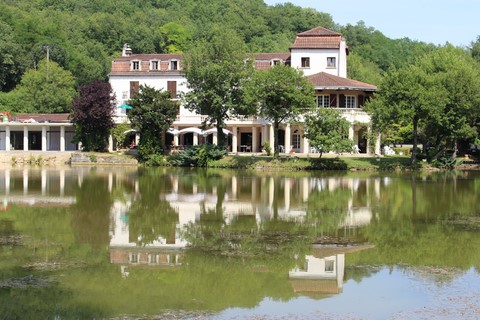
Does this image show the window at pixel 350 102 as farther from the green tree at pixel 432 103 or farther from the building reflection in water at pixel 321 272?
the building reflection in water at pixel 321 272

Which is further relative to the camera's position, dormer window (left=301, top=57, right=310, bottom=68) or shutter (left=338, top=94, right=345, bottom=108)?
dormer window (left=301, top=57, right=310, bottom=68)

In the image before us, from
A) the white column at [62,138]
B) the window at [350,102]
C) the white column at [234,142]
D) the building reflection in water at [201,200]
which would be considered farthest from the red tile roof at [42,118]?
the window at [350,102]

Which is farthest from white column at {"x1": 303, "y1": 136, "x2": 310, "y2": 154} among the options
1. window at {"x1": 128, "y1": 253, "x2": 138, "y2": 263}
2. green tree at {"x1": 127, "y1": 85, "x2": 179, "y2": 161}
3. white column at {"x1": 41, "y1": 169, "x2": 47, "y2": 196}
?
window at {"x1": 128, "y1": 253, "x2": 138, "y2": 263}

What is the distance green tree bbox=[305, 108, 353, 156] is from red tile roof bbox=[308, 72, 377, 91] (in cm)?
651

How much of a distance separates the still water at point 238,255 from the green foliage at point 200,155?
22.7 m

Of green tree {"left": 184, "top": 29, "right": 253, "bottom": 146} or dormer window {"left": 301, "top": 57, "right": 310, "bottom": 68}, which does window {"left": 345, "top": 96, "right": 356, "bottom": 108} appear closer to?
dormer window {"left": 301, "top": 57, "right": 310, "bottom": 68}

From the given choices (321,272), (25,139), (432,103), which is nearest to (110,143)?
(25,139)

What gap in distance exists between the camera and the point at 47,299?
45.0ft

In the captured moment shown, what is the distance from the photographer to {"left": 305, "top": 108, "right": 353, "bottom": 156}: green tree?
5403 cm

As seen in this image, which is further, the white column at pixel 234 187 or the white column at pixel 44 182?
the white column at pixel 44 182

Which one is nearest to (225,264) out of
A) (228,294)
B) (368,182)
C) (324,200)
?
(228,294)

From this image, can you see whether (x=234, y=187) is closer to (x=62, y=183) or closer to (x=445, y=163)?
(x=62, y=183)

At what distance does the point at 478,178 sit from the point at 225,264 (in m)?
33.4

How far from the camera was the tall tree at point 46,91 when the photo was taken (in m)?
83.8
